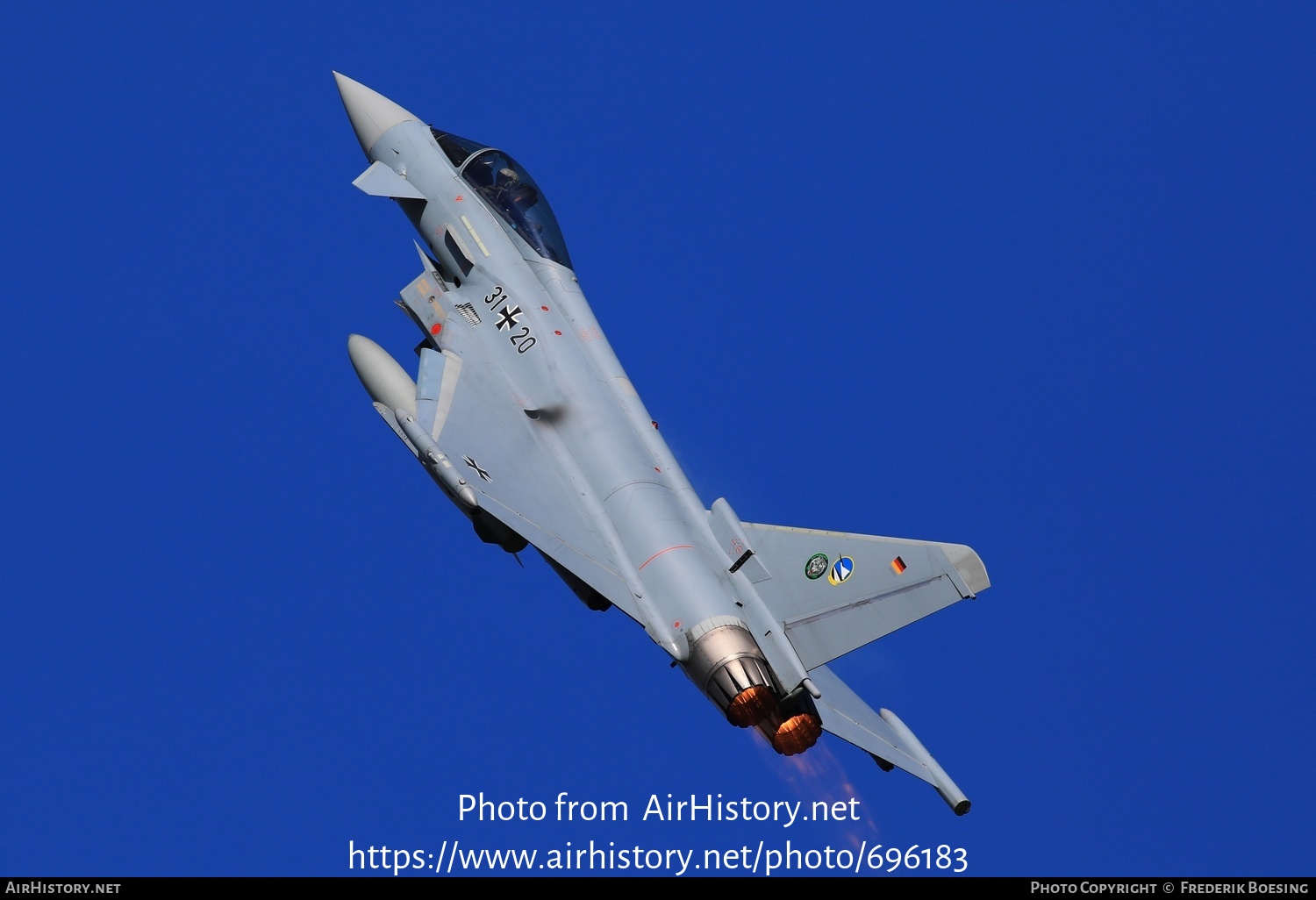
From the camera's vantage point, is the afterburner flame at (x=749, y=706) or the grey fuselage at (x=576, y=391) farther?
the grey fuselage at (x=576, y=391)

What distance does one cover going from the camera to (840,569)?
74.7ft

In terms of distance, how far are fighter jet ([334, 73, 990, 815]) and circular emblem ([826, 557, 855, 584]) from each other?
2 cm

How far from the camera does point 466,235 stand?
27625 mm

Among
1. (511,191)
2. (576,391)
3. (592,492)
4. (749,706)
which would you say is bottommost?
(749,706)

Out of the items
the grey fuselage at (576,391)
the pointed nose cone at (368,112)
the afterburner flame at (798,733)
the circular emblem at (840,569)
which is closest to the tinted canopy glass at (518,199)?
the grey fuselage at (576,391)

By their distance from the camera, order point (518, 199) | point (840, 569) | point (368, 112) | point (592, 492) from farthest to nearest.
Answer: point (368, 112)
point (518, 199)
point (592, 492)
point (840, 569)

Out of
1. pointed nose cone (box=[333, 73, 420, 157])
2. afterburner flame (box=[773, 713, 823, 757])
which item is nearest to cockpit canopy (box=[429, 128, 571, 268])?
pointed nose cone (box=[333, 73, 420, 157])

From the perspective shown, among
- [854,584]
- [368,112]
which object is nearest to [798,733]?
[854,584]

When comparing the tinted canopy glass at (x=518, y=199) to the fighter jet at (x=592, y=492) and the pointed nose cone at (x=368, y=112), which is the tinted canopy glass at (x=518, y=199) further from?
the pointed nose cone at (x=368, y=112)

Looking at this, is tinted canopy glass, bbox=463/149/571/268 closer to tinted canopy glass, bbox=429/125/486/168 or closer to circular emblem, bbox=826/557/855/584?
tinted canopy glass, bbox=429/125/486/168

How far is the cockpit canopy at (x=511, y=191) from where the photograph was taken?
27.7m

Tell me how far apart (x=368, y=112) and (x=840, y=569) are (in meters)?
11.4

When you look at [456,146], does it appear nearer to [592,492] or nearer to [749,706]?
[592,492]

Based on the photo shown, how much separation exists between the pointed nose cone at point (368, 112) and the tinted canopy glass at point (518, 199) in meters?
1.79
